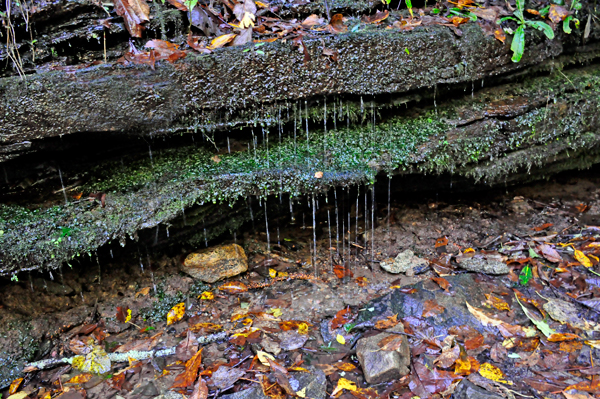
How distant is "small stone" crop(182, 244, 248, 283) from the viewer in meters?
3.96

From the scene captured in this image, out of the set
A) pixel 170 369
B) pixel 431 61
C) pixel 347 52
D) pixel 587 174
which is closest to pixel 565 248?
pixel 587 174

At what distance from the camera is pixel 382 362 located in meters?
2.75

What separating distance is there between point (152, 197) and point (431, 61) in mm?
2735

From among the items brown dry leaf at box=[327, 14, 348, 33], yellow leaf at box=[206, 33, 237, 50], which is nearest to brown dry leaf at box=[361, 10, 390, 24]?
brown dry leaf at box=[327, 14, 348, 33]

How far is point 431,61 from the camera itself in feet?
11.7

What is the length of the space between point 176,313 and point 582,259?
3.96m

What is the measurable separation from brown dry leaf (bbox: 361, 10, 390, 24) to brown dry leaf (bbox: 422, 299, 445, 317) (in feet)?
8.73

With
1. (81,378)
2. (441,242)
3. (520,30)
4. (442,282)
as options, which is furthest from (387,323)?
(520,30)

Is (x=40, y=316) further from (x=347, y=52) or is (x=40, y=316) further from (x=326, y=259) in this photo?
(x=347, y=52)

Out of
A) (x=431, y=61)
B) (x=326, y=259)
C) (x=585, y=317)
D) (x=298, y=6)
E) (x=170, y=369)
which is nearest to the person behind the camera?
(x=170, y=369)

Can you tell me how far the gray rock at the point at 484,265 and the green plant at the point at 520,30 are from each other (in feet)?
6.35

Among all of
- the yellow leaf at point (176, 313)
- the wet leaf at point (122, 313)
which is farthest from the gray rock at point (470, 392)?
the wet leaf at point (122, 313)

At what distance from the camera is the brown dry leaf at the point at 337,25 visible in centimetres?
355

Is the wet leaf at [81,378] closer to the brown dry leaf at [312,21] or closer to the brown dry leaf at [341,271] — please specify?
the brown dry leaf at [341,271]
